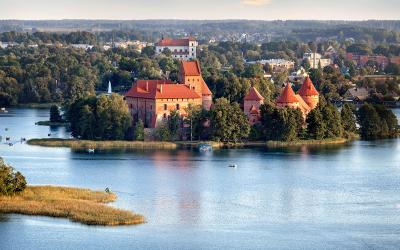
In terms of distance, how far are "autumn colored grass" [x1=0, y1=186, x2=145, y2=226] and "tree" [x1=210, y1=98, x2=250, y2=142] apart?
10.9 metres

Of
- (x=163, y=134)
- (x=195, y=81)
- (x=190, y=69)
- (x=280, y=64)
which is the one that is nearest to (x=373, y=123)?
(x=195, y=81)

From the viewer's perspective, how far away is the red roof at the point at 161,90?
40.7 metres

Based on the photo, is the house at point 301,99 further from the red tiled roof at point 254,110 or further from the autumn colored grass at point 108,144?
the autumn colored grass at point 108,144

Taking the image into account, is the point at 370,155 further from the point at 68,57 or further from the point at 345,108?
the point at 68,57

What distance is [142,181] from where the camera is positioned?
102ft

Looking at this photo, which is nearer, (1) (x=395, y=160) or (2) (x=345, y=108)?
(1) (x=395, y=160)

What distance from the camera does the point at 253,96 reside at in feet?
137

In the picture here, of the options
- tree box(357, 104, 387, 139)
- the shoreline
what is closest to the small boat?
the shoreline

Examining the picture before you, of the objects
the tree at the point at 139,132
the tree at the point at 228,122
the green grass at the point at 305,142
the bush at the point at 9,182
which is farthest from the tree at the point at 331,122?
the bush at the point at 9,182

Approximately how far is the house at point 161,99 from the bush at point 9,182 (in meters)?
13.1

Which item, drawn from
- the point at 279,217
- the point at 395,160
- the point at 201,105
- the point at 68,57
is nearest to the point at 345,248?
the point at 279,217

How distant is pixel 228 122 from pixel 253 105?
2.37m

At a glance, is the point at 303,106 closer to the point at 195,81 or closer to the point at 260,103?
the point at 260,103

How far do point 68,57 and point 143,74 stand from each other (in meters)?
15.8
